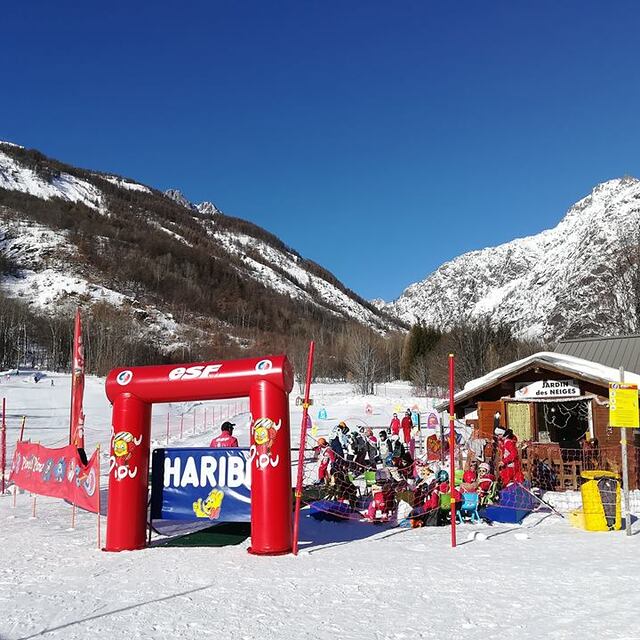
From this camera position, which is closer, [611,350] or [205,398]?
[205,398]

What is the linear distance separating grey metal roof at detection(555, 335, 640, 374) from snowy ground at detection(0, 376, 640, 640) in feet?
41.1

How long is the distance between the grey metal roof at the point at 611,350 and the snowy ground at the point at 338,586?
41.1ft

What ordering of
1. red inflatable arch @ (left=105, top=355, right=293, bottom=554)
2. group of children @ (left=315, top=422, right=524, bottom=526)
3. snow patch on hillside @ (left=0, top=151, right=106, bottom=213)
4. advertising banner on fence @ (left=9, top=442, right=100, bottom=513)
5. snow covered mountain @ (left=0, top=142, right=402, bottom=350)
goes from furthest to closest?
snow patch on hillside @ (left=0, top=151, right=106, bottom=213) → snow covered mountain @ (left=0, top=142, right=402, bottom=350) → group of children @ (left=315, top=422, right=524, bottom=526) → advertising banner on fence @ (left=9, top=442, right=100, bottom=513) → red inflatable arch @ (left=105, top=355, right=293, bottom=554)

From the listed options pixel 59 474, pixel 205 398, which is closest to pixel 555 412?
pixel 205 398

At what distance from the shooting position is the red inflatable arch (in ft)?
27.0

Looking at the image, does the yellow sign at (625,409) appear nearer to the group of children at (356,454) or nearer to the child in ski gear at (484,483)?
the child in ski gear at (484,483)

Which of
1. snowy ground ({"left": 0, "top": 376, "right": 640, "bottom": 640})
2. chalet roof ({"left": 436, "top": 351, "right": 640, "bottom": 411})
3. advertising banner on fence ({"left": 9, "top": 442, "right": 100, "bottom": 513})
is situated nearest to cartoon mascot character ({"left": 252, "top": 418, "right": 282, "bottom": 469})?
snowy ground ({"left": 0, "top": 376, "right": 640, "bottom": 640})

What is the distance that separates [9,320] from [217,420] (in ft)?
218

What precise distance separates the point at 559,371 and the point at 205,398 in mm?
11290

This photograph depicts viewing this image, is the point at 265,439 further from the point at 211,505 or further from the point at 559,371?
the point at 559,371

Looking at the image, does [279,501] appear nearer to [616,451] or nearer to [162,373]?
[162,373]

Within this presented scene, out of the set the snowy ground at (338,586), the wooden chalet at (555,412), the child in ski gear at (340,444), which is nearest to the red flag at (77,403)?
the snowy ground at (338,586)

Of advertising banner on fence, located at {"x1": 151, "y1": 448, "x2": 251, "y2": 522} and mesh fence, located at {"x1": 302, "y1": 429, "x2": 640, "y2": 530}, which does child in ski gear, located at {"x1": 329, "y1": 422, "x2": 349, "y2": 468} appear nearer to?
mesh fence, located at {"x1": 302, "y1": 429, "x2": 640, "y2": 530}

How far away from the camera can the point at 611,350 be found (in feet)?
71.9
